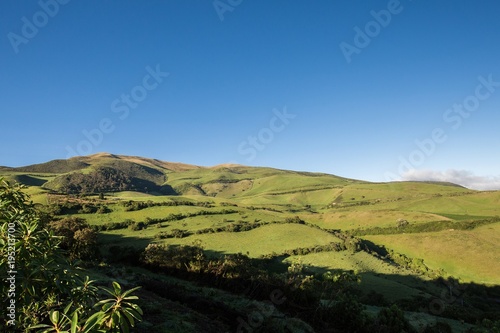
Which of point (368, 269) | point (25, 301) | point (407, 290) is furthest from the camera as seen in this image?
point (368, 269)

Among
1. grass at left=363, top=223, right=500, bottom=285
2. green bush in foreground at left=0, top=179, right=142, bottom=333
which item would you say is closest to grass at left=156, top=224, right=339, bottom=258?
grass at left=363, top=223, right=500, bottom=285

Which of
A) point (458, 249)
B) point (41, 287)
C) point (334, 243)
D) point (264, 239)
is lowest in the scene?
point (458, 249)

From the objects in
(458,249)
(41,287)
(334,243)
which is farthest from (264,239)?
(41,287)

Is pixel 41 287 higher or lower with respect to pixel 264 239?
higher

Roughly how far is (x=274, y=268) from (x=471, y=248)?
2803 inches

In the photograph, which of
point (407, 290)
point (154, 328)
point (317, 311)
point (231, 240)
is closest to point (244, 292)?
point (317, 311)

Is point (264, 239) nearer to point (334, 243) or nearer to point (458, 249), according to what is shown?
point (334, 243)

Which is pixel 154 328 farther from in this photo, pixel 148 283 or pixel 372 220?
pixel 372 220

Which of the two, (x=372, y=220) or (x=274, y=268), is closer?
(x=274, y=268)

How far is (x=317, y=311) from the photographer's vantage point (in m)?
29.0

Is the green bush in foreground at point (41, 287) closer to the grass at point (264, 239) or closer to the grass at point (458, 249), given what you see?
the grass at point (264, 239)

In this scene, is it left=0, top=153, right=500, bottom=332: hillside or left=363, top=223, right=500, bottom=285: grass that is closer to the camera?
left=0, top=153, right=500, bottom=332: hillside

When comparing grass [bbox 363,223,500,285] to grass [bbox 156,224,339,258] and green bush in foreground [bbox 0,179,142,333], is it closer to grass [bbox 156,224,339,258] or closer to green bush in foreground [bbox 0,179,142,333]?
grass [bbox 156,224,339,258]

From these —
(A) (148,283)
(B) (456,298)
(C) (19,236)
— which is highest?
(C) (19,236)
